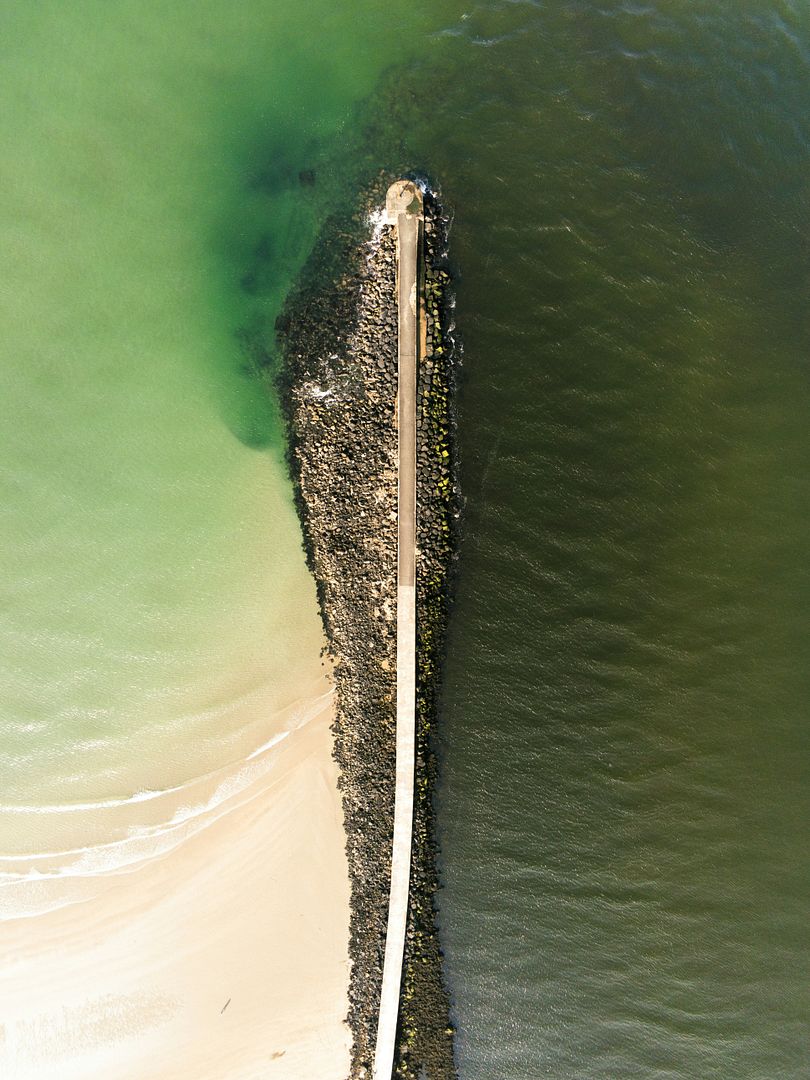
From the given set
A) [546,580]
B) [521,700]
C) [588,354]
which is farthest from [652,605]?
[588,354]

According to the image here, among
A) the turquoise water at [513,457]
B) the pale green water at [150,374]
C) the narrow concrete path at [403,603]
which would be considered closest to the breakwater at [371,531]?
the narrow concrete path at [403,603]

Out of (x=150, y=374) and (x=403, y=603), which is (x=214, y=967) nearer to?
(x=403, y=603)

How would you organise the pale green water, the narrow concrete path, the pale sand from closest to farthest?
the narrow concrete path
the pale green water
the pale sand

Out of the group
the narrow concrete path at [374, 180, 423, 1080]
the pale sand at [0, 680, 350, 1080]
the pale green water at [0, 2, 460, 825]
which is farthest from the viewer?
the pale sand at [0, 680, 350, 1080]

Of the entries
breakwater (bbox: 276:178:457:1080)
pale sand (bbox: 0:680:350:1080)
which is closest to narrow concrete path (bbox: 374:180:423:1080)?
breakwater (bbox: 276:178:457:1080)

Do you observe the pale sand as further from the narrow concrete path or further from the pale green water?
the pale green water

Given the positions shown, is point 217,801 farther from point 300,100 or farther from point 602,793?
point 300,100

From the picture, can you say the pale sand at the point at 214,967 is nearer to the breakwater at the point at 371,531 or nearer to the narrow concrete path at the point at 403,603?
the breakwater at the point at 371,531
